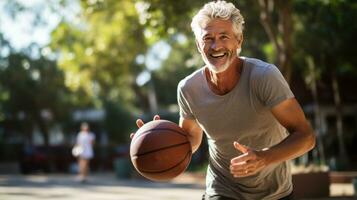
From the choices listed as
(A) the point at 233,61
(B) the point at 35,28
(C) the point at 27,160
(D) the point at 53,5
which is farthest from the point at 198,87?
(B) the point at 35,28

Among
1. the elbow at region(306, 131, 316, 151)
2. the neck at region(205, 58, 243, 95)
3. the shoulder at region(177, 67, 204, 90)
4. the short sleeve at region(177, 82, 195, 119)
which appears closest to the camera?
the elbow at region(306, 131, 316, 151)

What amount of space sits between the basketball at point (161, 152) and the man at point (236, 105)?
434 millimetres

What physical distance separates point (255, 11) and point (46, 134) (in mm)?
28571

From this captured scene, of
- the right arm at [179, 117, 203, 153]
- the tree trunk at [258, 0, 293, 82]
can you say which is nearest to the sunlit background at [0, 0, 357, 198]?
the tree trunk at [258, 0, 293, 82]

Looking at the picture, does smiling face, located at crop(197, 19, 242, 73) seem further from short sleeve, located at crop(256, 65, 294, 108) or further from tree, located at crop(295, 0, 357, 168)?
tree, located at crop(295, 0, 357, 168)

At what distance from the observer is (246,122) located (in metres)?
4.21

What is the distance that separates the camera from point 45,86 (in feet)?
144

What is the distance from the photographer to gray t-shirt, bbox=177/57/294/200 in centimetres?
411

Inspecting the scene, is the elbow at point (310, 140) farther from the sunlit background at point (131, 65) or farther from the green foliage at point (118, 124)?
the green foliage at point (118, 124)

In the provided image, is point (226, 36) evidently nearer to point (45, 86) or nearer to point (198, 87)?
point (198, 87)

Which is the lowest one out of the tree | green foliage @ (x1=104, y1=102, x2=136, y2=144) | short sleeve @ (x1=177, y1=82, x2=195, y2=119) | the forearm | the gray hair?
green foliage @ (x1=104, y1=102, x2=136, y2=144)

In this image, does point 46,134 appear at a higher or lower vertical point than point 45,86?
lower

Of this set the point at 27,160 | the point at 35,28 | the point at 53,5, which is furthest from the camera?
the point at 35,28

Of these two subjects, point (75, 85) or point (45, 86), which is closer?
point (75, 85)
